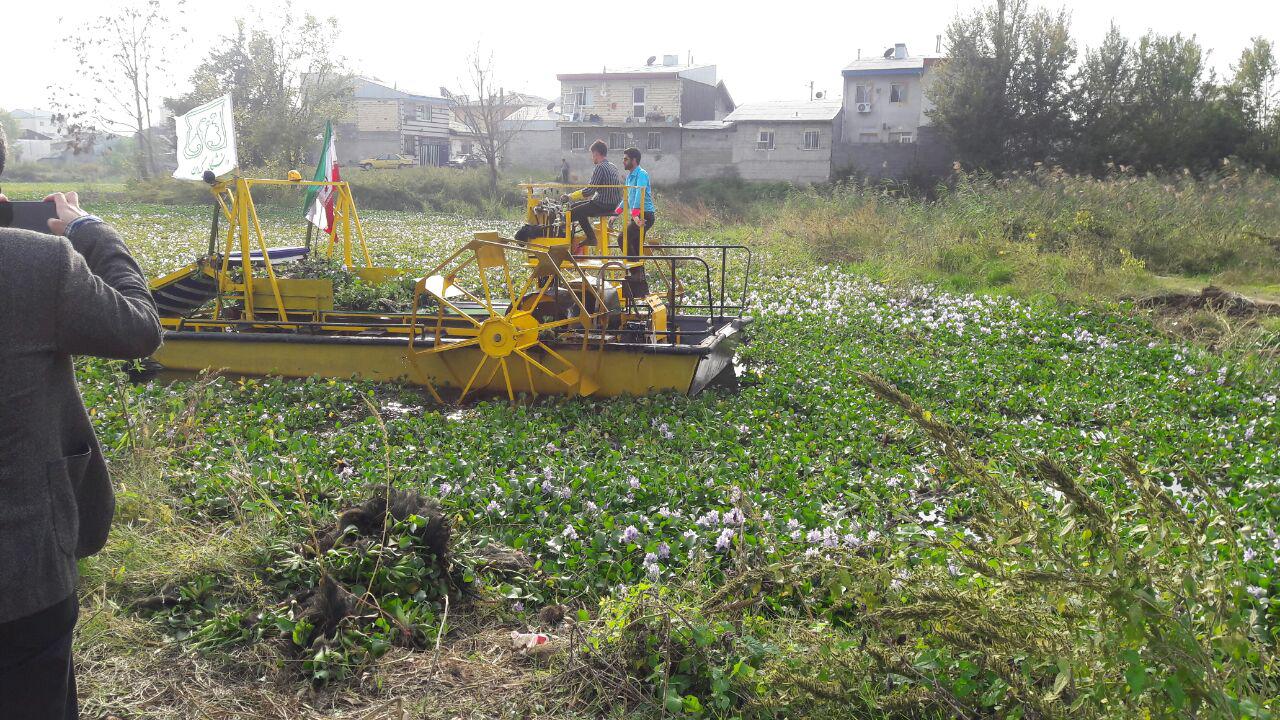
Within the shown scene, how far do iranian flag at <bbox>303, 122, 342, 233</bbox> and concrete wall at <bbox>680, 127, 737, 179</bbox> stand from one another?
36.7 meters

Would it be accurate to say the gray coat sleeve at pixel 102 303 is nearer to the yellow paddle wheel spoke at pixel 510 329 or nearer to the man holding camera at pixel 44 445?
the man holding camera at pixel 44 445

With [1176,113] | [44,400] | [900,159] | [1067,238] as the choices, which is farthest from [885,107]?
[44,400]

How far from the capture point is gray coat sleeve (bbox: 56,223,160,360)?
2303 millimetres

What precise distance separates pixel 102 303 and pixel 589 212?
23.6ft

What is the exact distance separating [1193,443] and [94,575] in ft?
21.7

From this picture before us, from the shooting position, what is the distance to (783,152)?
4438cm

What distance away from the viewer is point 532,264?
8.86 m

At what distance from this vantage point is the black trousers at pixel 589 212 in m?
9.31

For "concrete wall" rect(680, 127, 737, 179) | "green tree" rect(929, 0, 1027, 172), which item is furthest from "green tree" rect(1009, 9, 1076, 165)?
"concrete wall" rect(680, 127, 737, 179)

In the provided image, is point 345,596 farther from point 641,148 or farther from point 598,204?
point 641,148

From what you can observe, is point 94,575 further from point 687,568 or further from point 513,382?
point 513,382

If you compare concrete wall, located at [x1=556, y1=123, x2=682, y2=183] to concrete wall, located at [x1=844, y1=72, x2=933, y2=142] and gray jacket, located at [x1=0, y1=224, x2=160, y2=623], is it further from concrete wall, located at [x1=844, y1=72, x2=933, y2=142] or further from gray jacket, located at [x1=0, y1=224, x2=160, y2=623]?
gray jacket, located at [x1=0, y1=224, x2=160, y2=623]

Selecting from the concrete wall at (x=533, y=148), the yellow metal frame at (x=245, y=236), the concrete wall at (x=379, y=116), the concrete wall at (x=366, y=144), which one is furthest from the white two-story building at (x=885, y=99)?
the yellow metal frame at (x=245, y=236)

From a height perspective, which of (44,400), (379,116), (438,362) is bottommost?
(438,362)
